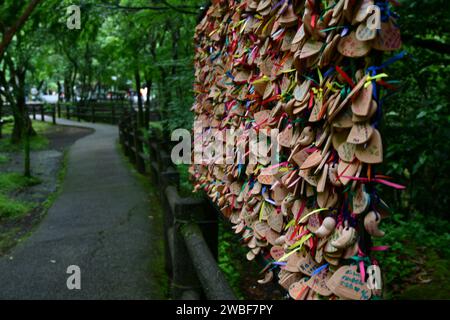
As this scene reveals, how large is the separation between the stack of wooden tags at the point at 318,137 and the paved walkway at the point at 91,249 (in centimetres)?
260

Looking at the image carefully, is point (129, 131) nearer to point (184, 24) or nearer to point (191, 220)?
point (184, 24)

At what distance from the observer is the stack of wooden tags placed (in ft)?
3.79

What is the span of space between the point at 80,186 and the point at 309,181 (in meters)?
8.06

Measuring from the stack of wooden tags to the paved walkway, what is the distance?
260 cm

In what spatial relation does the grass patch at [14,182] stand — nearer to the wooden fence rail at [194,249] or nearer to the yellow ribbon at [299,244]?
the wooden fence rail at [194,249]

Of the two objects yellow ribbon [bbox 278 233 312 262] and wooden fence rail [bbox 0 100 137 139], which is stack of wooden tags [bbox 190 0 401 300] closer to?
yellow ribbon [bbox 278 233 312 262]

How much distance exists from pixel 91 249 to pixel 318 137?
14.2ft

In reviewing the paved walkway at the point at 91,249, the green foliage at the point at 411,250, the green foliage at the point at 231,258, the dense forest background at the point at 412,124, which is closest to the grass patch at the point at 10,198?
the paved walkway at the point at 91,249

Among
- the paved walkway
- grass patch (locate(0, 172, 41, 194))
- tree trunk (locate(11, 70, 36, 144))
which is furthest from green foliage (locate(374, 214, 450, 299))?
tree trunk (locate(11, 70, 36, 144))

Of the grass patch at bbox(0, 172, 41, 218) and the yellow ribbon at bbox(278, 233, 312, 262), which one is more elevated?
the yellow ribbon at bbox(278, 233, 312, 262)

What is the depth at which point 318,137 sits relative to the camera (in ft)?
4.45

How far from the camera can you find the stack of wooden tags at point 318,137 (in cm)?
116

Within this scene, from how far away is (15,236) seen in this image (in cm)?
592
